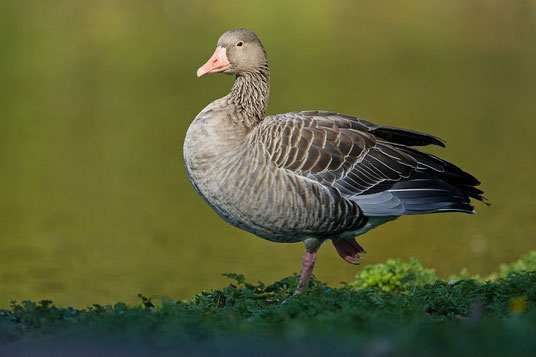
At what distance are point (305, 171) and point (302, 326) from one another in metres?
2.95

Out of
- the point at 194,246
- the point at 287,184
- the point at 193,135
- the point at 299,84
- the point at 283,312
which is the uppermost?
the point at 299,84

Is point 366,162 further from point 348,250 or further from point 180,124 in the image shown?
point 180,124

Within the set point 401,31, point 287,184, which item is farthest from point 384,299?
point 401,31

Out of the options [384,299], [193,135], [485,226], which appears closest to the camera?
[384,299]

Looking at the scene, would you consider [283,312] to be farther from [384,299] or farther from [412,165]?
[412,165]

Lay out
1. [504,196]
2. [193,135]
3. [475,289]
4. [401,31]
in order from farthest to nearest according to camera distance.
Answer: [401,31]
[504,196]
[193,135]
[475,289]

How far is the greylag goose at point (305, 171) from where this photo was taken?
755 cm

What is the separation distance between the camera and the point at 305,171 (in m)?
7.65

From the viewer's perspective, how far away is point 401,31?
4797 cm

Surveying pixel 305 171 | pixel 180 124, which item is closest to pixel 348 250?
pixel 305 171

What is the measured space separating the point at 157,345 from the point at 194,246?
10710 mm

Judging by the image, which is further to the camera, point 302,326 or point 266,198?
point 266,198

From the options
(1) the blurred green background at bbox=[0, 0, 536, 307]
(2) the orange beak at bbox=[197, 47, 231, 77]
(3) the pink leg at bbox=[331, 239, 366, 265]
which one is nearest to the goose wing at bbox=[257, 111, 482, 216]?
(3) the pink leg at bbox=[331, 239, 366, 265]

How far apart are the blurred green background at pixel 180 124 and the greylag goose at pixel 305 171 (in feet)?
17.6
